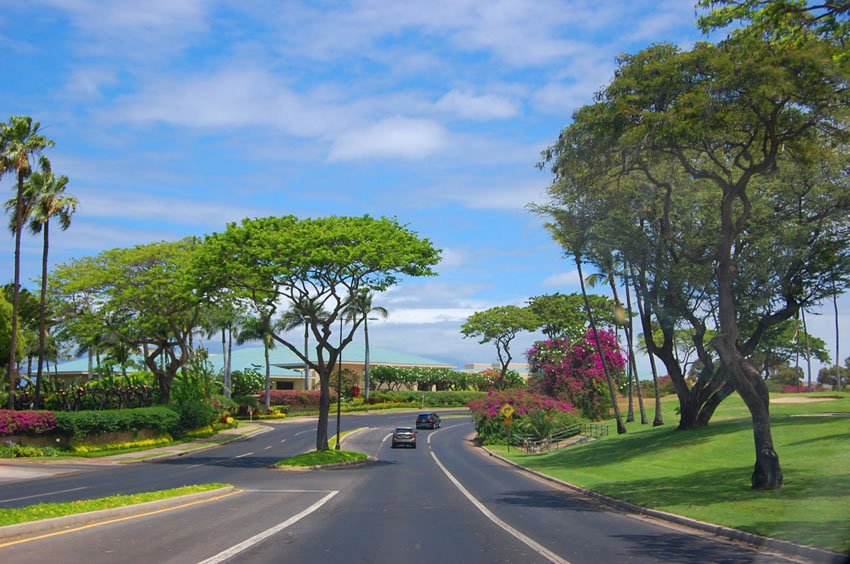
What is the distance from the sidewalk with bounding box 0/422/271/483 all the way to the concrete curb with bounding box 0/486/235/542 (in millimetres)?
14732

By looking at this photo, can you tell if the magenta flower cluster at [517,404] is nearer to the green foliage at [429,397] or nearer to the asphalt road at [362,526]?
the asphalt road at [362,526]

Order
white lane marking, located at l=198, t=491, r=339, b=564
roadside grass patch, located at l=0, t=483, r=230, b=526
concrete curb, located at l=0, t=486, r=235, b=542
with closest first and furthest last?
white lane marking, located at l=198, t=491, r=339, b=564 → concrete curb, located at l=0, t=486, r=235, b=542 → roadside grass patch, located at l=0, t=483, r=230, b=526

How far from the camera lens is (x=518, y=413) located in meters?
56.8

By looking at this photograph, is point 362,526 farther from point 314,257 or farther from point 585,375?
point 585,375

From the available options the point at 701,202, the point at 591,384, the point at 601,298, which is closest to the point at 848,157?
the point at 701,202

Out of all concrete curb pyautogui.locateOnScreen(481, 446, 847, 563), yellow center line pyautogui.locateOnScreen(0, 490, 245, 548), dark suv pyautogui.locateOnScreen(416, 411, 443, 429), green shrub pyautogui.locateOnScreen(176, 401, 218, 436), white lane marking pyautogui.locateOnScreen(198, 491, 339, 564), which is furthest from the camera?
dark suv pyautogui.locateOnScreen(416, 411, 443, 429)

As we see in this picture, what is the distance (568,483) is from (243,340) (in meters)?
67.1

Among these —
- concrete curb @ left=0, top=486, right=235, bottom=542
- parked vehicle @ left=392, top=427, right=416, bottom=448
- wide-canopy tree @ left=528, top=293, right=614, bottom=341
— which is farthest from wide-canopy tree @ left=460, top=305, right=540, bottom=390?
concrete curb @ left=0, top=486, right=235, bottom=542

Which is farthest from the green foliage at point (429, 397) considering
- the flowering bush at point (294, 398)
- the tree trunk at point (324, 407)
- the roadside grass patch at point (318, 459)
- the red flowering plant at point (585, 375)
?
the tree trunk at point (324, 407)

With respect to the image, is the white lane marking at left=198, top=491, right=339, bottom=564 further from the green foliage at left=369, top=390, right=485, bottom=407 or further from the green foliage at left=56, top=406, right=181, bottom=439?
the green foliage at left=369, top=390, right=485, bottom=407

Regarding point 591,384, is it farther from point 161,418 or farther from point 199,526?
point 199,526

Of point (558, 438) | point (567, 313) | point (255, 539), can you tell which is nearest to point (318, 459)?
point (558, 438)

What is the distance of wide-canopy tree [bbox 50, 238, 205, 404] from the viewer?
51.4m

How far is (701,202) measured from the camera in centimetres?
3294
